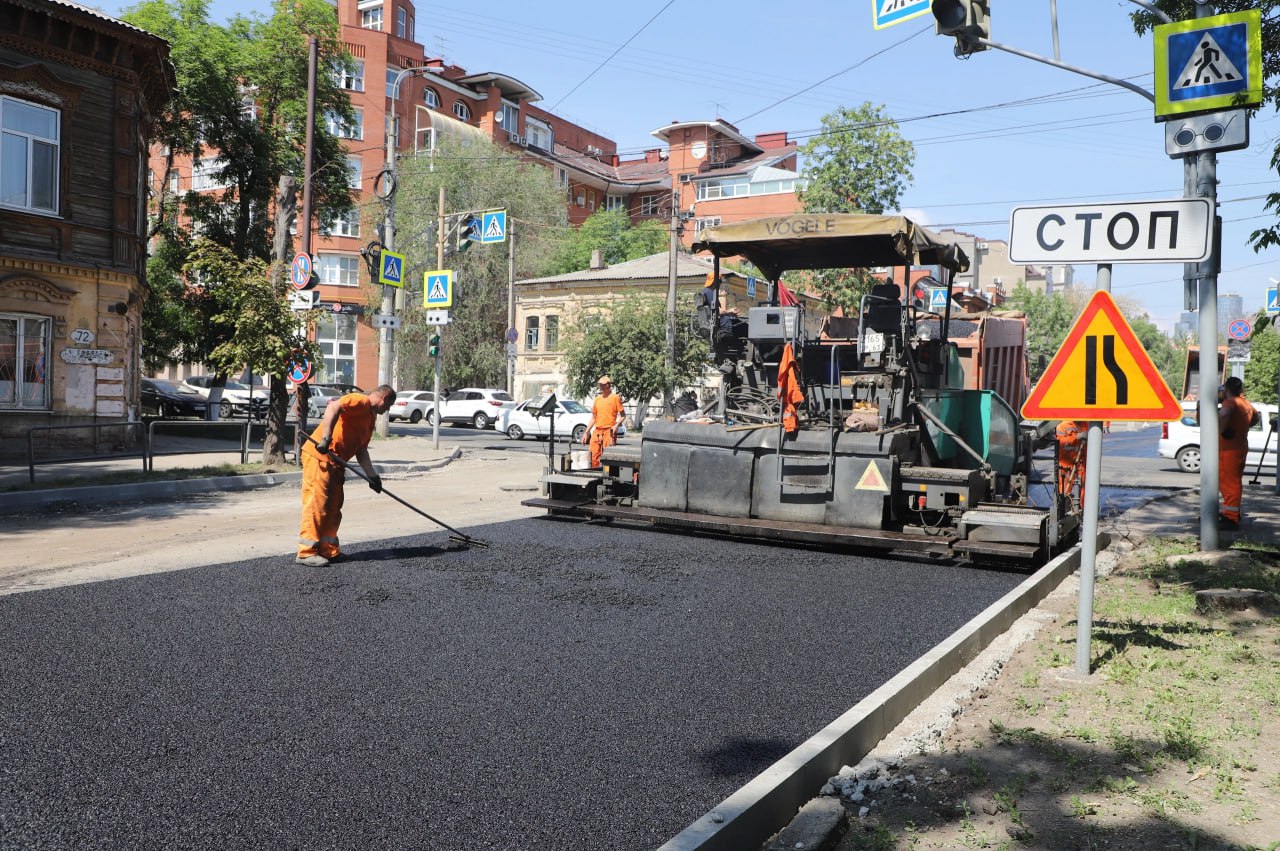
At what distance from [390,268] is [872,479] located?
1688 cm

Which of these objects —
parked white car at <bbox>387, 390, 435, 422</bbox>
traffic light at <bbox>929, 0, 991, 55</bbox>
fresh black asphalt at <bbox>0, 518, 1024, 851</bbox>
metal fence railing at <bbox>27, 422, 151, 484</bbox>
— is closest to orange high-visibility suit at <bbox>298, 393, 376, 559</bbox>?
fresh black asphalt at <bbox>0, 518, 1024, 851</bbox>

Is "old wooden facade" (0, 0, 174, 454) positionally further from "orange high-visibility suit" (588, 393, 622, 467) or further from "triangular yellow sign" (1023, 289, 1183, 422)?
"triangular yellow sign" (1023, 289, 1183, 422)

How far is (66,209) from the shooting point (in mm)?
18594

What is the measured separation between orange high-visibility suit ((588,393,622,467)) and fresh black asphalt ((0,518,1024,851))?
6.55 meters

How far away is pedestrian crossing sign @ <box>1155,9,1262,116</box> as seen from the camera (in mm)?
8039

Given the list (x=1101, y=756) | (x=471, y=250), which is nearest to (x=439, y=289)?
(x=1101, y=756)

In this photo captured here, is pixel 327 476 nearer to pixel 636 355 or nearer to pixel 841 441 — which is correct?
pixel 841 441

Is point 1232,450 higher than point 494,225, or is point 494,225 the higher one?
point 494,225

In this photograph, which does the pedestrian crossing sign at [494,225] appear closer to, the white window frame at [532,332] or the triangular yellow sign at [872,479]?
the triangular yellow sign at [872,479]

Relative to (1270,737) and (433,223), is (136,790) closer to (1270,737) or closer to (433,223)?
(1270,737)

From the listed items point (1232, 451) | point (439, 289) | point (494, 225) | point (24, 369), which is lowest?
point (1232, 451)

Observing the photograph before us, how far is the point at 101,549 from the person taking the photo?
9.34m

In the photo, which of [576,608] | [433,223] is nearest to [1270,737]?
[576,608]

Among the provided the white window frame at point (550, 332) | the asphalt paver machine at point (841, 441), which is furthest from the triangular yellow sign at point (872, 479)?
the white window frame at point (550, 332)
